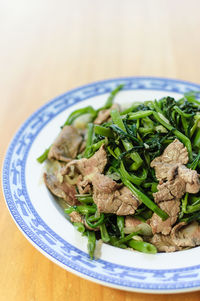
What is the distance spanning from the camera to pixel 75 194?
3.28 m

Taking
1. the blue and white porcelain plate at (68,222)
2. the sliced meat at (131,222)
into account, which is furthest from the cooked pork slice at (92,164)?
the sliced meat at (131,222)

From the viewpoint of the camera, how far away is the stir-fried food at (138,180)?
9.37ft

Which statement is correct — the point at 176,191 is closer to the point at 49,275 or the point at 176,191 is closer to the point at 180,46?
the point at 49,275

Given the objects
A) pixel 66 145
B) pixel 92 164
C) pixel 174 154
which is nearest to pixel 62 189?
pixel 92 164

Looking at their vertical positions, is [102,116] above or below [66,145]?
Answer: above

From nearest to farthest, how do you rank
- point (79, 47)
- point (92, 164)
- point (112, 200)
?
point (112, 200) → point (92, 164) → point (79, 47)

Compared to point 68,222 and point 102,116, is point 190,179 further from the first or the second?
point 102,116

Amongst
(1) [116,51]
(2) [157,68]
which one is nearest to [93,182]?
(2) [157,68]

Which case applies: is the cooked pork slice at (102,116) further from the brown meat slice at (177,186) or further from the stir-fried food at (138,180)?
the brown meat slice at (177,186)

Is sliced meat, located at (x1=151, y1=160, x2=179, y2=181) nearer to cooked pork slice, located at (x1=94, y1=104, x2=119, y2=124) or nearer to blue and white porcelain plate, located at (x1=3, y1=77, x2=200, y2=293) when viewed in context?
blue and white porcelain plate, located at (x1=3, y1=77, x2=200, y2=293)

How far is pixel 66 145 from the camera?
364 cm

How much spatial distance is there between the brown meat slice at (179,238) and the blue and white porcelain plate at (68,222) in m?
0.13

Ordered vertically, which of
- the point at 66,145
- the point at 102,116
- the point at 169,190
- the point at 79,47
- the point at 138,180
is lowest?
the point at 169,190

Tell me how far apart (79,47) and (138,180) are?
3.46 m
